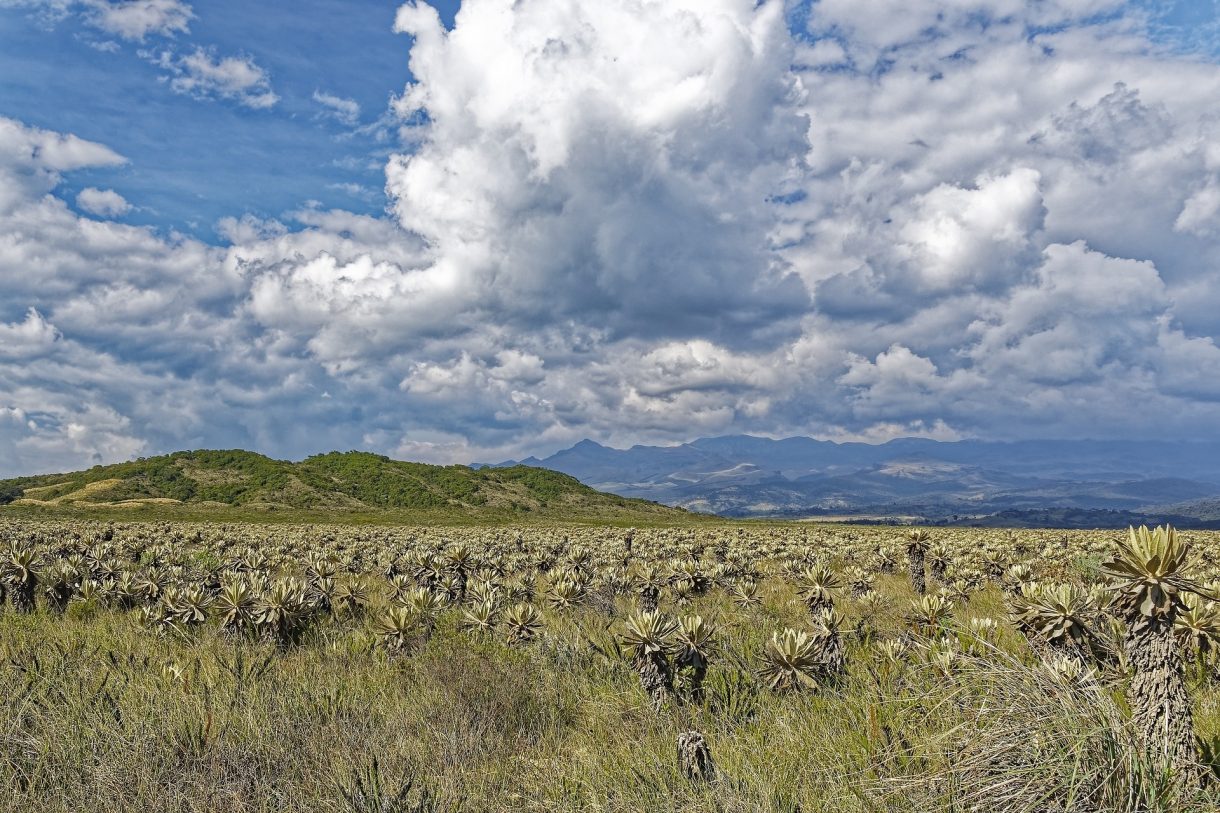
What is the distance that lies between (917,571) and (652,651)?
1479 cm

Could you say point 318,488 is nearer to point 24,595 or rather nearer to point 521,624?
point 24,595

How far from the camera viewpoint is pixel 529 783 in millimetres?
4457

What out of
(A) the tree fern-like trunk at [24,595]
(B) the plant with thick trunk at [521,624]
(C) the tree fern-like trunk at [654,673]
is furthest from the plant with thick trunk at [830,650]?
(A) the tree fern-like trunk at [24,595]

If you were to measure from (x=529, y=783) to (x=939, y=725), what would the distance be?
2.79 metres

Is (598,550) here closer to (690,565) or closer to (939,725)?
(690,565)

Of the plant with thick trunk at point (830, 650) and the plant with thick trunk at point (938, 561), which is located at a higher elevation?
the plant with thick trunk at point (830, 650)

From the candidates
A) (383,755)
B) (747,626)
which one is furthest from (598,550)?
(383,755)

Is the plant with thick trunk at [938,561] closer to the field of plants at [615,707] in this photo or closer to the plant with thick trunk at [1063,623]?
the field of plants at [615,707]

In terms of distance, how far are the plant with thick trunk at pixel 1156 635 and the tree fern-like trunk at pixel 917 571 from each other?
14.4 metres

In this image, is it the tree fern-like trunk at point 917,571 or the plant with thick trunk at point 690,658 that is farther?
the tree fern-like trunk at point 917,571

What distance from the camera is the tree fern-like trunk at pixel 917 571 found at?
1736cm

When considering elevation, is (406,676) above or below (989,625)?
below

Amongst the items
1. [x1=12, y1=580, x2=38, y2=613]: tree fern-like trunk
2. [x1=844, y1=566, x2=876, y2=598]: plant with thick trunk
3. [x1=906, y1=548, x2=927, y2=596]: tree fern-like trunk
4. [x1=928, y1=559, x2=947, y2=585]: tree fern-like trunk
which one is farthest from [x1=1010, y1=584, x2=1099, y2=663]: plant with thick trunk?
[x1=12, y1=580, x2=38, y2=613]: tree fern-like trunk

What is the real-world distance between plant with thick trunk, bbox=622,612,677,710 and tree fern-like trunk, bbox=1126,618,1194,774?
364cm
